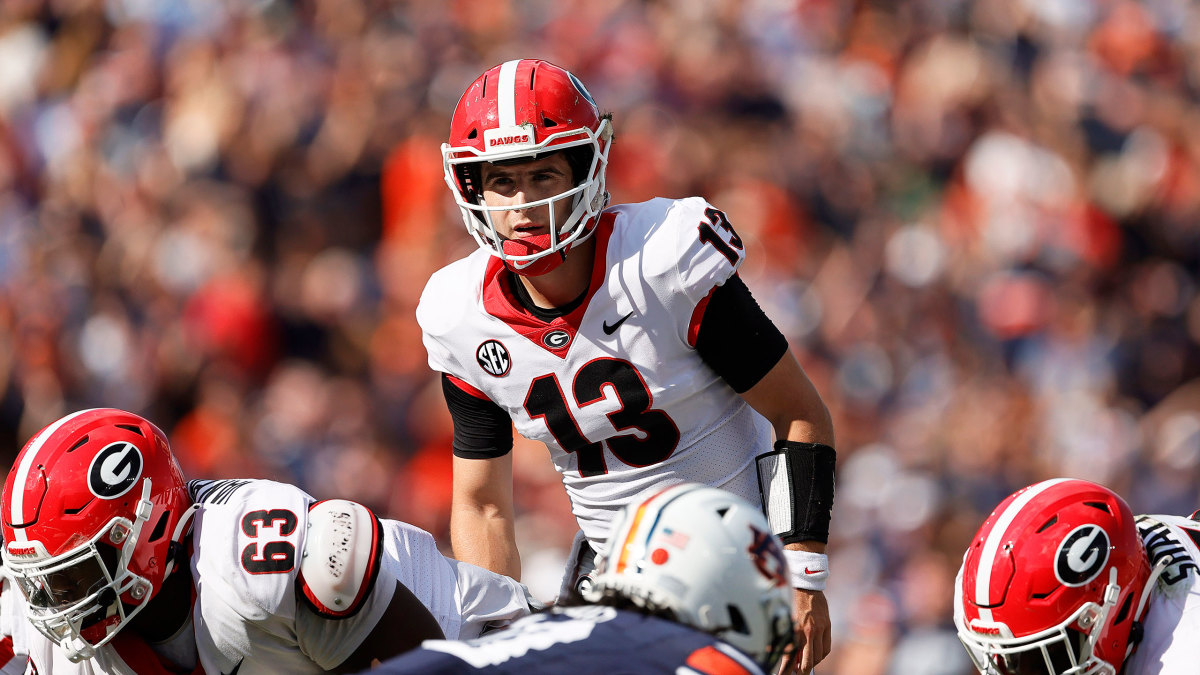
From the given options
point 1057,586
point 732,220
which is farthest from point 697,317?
point 732,220

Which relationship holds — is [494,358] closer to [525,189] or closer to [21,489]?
[525,189]

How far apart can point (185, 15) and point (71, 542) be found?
7.04 m

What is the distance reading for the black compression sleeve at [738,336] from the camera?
3.33 metres

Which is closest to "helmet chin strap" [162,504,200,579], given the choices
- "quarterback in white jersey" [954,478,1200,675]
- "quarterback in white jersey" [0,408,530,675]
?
"quarterback in white jersey" [0,408,530,675]

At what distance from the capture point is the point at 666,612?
236 cm

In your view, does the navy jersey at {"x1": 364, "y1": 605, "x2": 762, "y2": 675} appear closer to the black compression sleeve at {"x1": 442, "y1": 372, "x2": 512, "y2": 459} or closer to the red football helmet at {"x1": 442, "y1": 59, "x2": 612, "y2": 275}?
the red football helmet at {"x1": 442, "y1": 59, "x2": 612, "y2": 275}

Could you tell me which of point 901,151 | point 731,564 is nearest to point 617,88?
point 901,151

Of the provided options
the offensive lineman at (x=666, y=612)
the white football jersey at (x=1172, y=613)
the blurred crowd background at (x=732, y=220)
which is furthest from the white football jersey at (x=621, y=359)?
the blurred crowd background at (x=732, y=220)

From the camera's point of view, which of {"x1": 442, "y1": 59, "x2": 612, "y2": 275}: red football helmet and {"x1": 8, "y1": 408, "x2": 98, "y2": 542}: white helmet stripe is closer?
{"x1": 8, "y1": 408, "x2": 98, "y2": 542}: white helmet stripe

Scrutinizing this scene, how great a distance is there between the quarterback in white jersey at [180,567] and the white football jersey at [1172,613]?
161 cm

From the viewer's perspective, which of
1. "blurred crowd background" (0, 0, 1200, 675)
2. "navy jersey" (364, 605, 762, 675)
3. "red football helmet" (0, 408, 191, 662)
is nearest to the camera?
"navy jersey" (364, 605, 762, 675)

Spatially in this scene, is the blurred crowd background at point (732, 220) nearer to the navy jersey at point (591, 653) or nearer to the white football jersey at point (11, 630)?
the white football jersey at point (11, 630)

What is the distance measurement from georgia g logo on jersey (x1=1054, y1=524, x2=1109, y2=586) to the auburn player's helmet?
724 millimetres

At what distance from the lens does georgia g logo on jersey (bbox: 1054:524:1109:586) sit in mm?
2861
